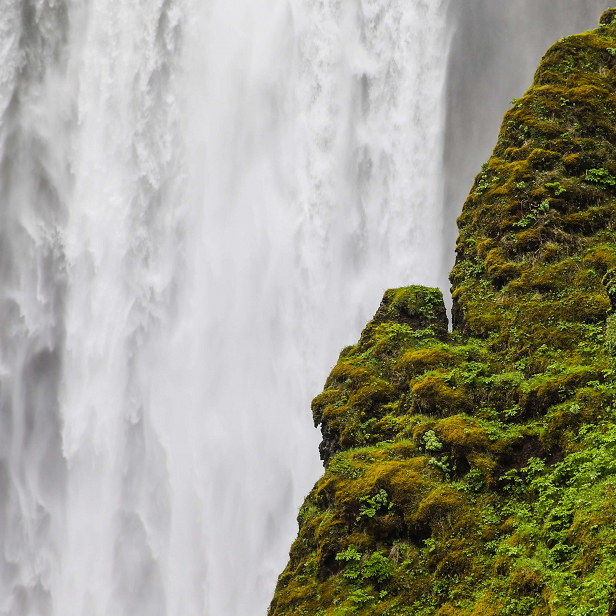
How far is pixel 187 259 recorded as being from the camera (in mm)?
48719

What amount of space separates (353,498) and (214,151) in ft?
142

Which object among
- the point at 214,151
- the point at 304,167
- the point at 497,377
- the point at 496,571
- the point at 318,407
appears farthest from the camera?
the point at 214,151

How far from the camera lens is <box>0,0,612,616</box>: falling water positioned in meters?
38.7

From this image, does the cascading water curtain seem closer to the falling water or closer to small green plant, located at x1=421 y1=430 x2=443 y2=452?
the falling water

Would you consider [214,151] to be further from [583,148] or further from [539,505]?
[539,505]

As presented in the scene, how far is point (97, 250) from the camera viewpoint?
50.8 meters

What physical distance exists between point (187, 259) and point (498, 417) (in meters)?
39.8

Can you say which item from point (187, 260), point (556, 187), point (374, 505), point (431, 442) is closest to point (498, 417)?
point (431, 442)

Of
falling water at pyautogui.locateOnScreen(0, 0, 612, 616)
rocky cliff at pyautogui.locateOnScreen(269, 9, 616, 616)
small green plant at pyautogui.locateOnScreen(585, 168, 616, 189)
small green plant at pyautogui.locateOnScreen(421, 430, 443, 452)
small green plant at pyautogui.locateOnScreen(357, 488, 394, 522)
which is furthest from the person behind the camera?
falling water at pyautogui.locateOnScreen(0, 0, 612, 616)

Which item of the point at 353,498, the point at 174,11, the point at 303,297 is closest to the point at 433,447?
the point at 353,498

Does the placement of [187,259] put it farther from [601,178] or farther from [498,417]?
[498,417]

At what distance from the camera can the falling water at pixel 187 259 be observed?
38656mm

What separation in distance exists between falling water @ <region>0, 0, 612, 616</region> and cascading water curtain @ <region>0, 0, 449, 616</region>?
0.52ft

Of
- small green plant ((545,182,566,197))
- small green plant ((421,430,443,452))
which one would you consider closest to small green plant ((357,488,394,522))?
small green plant ((421,430,443,452))
